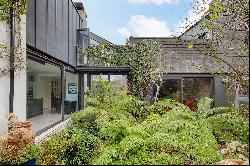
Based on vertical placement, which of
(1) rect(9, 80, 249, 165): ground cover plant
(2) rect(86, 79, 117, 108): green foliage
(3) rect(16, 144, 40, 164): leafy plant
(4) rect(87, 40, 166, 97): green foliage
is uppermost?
(4) rect(87, 40, 166, 97): green foliage

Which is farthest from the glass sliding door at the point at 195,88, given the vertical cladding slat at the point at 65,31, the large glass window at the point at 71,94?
the vertical cladding slat at the point at 65,31

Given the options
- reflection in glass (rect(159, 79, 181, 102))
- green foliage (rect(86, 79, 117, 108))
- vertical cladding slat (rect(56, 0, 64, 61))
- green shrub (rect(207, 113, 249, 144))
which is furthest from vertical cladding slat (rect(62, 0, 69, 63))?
green shrub (rect(207, 113, 249, 144))

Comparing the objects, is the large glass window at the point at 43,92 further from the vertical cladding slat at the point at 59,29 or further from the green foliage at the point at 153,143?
the green foliage at the point at 153,143

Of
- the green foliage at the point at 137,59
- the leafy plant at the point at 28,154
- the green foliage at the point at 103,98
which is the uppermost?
the green foliage at the point at 137,59

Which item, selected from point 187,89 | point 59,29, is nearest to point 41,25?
point 59,29

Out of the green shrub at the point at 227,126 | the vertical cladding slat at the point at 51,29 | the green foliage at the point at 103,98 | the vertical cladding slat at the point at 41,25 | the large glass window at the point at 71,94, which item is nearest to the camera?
the green shrub at the point at 227,126

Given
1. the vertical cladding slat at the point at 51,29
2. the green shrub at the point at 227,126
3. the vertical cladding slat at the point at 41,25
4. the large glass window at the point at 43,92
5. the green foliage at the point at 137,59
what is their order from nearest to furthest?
the green shrub at the point at 227,126 < the vertical cladding slat at the point at 41,25 < the vertical cladding slat at the point at 51,29 < the green foliage at the point at 137,59 < the large glass window at the point at 43,92

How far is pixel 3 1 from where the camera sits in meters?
8.08

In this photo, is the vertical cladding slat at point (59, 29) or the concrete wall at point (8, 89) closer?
the concrete wall at point (8, 89)

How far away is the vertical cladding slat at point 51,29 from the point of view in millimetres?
12344

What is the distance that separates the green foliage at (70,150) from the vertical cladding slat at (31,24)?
4351mm

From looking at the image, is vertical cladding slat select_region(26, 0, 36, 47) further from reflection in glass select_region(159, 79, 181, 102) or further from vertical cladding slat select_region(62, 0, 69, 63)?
reflection in glass select_region(159, 79, 181, 102)

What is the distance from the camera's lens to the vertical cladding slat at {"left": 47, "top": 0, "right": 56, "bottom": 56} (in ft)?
40.5

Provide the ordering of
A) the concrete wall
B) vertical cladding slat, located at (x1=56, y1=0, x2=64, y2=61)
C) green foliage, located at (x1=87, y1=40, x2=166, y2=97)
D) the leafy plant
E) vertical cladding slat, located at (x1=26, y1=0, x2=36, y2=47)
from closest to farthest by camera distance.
Answer: the leafy plant, the concrete wall, vertical cladding slat, located at (x1=26, y1=0, x2=36, y2=47), vertical cladding slat, located at (x1=56, y1=0, x2=64, y2=61), green foliage, located at (x1=87, y1=40, x2=166, y2=97)
